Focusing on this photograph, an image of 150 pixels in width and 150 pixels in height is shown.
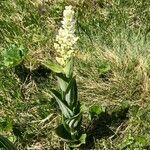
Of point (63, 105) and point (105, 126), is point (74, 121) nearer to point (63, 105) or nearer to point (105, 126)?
point (63, 105)

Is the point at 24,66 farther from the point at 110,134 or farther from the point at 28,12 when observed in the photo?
the point at 110,134

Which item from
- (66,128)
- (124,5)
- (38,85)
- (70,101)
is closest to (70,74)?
(70,101)

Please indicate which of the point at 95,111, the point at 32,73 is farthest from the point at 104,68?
the point at 32,73

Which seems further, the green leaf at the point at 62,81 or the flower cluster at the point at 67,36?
the green leaf at the point at 62,81

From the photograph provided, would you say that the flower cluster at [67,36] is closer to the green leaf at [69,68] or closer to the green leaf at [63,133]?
the green leaf at [69,68]

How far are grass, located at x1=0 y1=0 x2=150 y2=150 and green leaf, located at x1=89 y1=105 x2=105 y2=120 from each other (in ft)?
0.17

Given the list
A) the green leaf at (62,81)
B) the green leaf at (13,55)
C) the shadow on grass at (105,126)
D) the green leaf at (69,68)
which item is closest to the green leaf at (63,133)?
the shadow on grass at (105,126)

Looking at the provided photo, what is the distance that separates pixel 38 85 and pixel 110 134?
2.24ft

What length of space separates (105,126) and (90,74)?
43cm

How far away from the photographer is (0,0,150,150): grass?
2.95m

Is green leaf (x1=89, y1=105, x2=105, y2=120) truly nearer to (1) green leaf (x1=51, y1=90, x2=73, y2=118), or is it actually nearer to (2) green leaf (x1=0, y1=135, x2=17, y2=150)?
(1) green leaf (x1=51, y1=90, x2=73, y2=118)

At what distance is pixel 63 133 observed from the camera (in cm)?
273

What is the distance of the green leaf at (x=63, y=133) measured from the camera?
2691 mm

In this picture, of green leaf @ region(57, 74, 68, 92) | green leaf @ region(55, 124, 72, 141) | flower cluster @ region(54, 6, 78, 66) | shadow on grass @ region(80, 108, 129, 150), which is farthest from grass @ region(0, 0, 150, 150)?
flower cluster @ region(54, 6, 78, 66)
